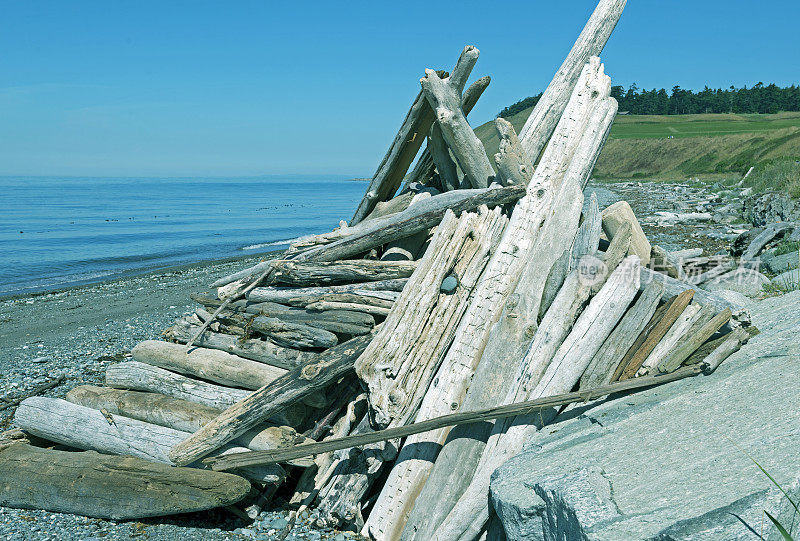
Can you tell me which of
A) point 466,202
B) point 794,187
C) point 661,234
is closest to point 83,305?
point 466,202

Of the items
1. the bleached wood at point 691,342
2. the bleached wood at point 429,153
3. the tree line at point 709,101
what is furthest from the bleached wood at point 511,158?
the tree line at point 709,101

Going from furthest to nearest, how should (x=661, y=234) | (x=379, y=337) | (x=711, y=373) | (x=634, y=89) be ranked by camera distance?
(x=634, y=89) < (x=661, y=234) < (x=379, y=337) < (x=711, y=373)

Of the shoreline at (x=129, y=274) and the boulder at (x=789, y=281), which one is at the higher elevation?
the boulder at (x=789, y=281)

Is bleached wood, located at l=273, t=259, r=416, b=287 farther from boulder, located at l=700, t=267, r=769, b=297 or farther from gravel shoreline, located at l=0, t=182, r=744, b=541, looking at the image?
boulder, located at l=700, t=267, r=769, b=297

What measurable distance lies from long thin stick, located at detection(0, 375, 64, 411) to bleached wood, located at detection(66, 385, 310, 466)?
2.39m

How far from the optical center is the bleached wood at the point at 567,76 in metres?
6.36

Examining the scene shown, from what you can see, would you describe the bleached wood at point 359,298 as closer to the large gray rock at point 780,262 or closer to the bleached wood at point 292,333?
the bleached wood at point 292,333

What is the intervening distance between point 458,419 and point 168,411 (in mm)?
2992

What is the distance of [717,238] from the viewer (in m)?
17.8

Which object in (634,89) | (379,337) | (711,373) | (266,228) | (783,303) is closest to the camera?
(711,373)

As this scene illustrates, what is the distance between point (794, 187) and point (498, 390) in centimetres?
2193

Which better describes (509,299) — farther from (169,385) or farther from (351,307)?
(169,385)

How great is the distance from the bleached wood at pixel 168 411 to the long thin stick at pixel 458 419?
0.21 m

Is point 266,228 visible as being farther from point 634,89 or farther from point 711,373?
point 634,89
